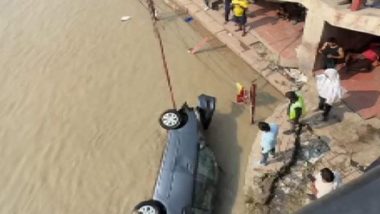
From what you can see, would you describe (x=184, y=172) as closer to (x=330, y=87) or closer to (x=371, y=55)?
(x=330, y=87)

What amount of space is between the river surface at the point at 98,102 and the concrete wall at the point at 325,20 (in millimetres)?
1199

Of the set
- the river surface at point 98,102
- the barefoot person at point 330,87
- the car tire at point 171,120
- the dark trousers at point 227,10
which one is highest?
the dark trousers at point 227,10

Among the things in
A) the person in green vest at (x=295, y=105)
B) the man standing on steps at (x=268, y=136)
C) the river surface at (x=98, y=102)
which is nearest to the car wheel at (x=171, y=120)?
the river surface at (x=98, y=102)

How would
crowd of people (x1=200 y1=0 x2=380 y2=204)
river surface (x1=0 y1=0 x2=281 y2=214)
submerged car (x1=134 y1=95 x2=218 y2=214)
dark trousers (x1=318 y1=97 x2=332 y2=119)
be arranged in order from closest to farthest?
submerged car (x1=134 y1=95 x2=218 y2=214) < crowd of people (x1=200 y1=0 x2=380 y2=204) < river surface (x1=0 y1=0 x2=281 y2=214) < dark trousers (x1=318 y1=97 x2=332 y2=119)

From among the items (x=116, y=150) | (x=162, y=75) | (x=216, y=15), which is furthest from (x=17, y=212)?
(x=216, y=15)

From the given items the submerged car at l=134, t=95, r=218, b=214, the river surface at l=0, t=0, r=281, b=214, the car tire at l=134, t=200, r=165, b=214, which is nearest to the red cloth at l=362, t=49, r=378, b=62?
the river surface at l=0, t=0, r=281, b=214

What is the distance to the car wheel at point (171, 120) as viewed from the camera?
9.30 meters

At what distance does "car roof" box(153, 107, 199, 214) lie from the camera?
7.98 meters

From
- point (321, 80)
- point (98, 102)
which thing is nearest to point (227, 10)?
point (321, 80)

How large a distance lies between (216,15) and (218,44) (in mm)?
1136

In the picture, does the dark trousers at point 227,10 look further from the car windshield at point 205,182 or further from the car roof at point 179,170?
the car windshield at point 205,182

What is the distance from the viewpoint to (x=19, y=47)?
14.0 metres

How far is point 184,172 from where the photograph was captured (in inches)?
331

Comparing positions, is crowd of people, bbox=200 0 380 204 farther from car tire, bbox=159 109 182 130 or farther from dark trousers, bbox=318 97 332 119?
car tire, bbox=159 109 182 130
